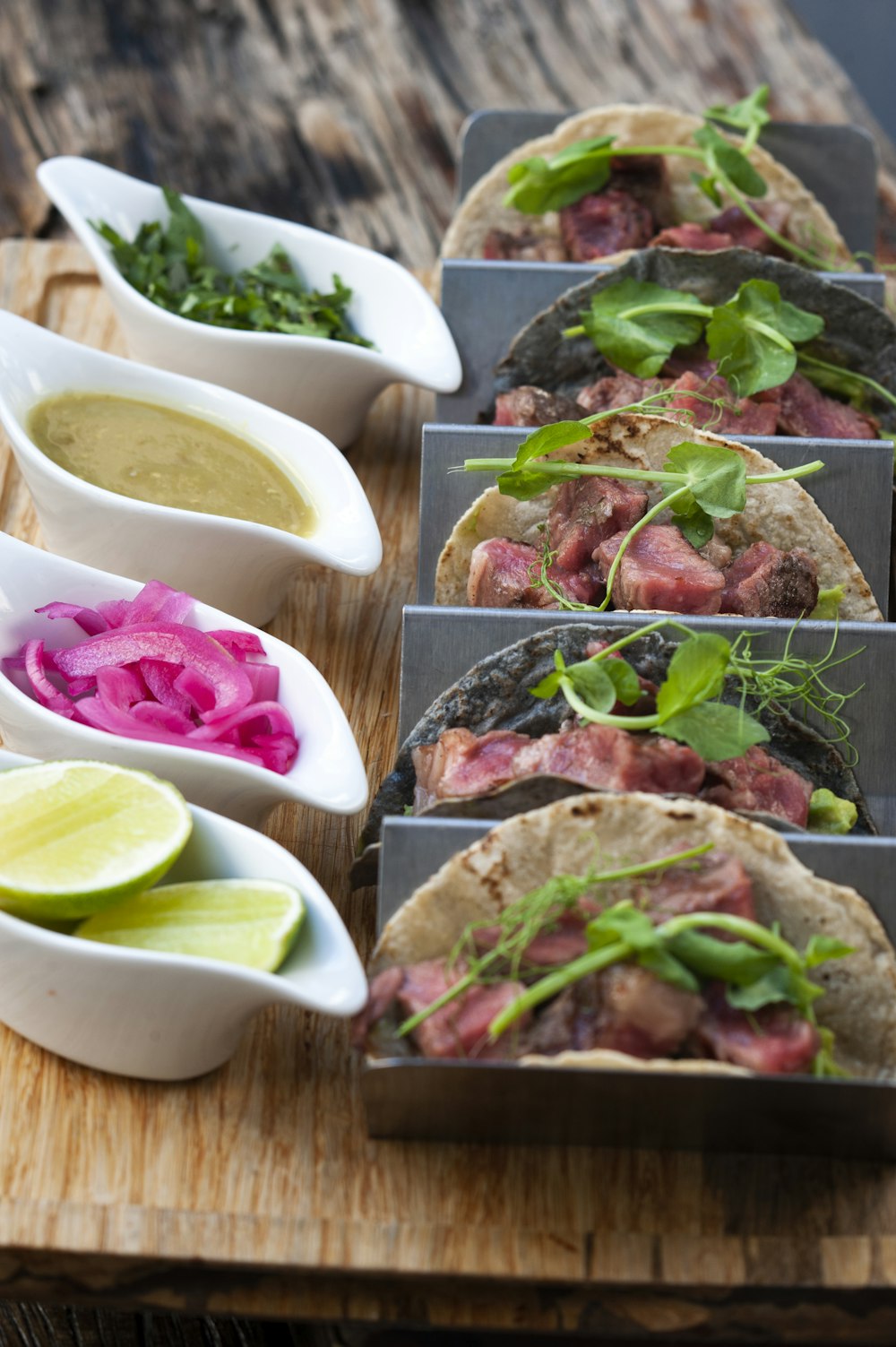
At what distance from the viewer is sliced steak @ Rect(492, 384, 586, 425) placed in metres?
3.53

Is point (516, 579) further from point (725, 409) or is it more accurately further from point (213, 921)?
point (213, 921)

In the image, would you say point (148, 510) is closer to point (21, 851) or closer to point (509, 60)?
point (21, 851)

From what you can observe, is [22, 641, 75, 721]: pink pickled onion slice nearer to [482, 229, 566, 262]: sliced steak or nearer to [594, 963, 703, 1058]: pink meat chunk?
[594, 963, 703, 1058]: pink meat chunk

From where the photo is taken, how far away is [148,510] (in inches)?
127

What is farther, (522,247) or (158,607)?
(522,247)

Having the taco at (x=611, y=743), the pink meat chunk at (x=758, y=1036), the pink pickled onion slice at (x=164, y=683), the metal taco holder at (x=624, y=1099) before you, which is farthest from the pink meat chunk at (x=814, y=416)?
the pink meat chunk at (x=758, y=1036)

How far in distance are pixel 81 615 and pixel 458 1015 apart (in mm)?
1170

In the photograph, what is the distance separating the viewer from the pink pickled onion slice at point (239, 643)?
3.01 m

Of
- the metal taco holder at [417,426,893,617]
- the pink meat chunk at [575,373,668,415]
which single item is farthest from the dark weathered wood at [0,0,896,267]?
the metal taco holder at [417,426,893,617]

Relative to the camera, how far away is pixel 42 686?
286 centimetres

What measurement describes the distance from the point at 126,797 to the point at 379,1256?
2.78 feet

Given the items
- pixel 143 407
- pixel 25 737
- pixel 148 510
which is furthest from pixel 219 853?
pixel 143 407

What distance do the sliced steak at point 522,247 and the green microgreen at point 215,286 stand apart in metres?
0.44

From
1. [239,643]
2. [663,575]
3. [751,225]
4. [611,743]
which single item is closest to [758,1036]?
[611,743]
